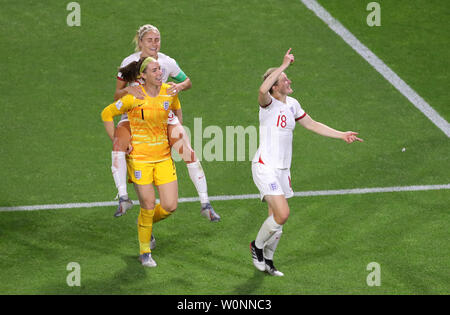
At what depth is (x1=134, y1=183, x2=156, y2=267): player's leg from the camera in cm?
1056

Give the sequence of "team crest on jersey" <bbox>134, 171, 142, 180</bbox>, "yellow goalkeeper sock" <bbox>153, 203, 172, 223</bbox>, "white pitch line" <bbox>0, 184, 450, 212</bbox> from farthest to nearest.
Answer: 1. "white pitch line" <bbox>0, 184, 450, 212</bbox>
2. "yellow goalkeeper sock" <bbox>153, 203, 172, 223</bbox>
3. "team crest on jersey" <bbox>134, 171, 142, 180</bbox>

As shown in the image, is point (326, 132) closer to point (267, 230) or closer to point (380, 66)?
point (267, 230)

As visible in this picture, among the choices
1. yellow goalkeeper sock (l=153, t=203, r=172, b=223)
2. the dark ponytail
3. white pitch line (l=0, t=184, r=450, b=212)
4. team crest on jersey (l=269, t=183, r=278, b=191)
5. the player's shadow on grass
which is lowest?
the player's shadow on grass

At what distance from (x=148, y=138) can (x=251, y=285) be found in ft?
6.44

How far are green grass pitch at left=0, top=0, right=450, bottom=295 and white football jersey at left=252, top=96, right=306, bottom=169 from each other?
50.3 inches

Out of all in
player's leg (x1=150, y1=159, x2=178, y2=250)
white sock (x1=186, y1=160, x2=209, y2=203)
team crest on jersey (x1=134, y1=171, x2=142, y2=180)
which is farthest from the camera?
white sock (x1=186, y1=160, x2=209, y2=203)

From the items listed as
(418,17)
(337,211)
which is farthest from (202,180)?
(418,17)

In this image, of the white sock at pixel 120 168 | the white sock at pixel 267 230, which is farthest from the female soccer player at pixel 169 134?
the white sock at pixel 267 230

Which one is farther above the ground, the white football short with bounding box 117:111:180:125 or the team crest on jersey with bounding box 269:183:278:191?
the white football short with bounding box 117:111:180:125

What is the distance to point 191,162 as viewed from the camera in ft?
36.8

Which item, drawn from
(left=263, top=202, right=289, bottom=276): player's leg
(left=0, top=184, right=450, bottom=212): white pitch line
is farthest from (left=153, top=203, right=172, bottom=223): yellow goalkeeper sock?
(left=0, top=184, right=450, bottom=212): white pitch line

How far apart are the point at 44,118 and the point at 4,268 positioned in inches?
184

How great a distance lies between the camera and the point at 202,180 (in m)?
11.1

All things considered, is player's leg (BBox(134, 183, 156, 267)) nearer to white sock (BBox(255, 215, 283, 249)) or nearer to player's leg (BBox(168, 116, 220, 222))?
player's leg (BBox(168, 116, 220, 222))
